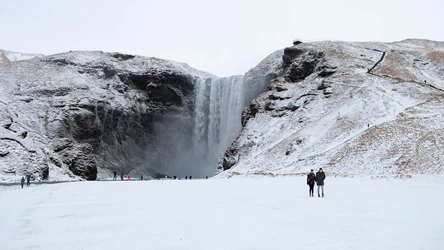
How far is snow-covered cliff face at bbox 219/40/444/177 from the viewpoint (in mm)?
34438

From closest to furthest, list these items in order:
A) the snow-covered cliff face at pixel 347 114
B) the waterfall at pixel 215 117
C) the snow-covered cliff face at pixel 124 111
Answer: the snow-covered cliff face at pixel 347 114
the snow-covered cliff face at pixel 124 111
the waterfall at pixel 215 117

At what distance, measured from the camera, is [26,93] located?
57.8 metres

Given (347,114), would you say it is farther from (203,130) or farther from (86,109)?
(86,109)

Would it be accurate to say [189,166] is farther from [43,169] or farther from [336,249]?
[336,249]

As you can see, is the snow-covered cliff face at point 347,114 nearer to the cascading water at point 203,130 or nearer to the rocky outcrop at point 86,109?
the cascading water at point 203,130

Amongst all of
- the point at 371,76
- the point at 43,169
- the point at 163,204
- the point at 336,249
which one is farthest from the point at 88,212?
the point at 371,76

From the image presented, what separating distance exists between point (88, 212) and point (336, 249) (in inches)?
395

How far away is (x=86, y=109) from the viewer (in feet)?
189

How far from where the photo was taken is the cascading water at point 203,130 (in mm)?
66938

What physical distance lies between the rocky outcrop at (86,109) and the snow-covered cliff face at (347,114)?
18.1 metres

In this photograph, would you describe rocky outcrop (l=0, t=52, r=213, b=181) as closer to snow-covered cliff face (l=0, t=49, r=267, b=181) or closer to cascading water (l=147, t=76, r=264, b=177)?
snow-covered cliff face (l=0, t=49, r=267, b=181)

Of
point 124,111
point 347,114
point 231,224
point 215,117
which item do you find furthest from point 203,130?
point 231,224

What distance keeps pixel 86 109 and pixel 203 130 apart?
22.2m

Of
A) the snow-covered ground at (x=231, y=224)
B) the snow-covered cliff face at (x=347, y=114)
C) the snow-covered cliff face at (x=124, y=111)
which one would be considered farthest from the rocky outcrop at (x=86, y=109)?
the snow-covered ground at (x=231, y=224)
